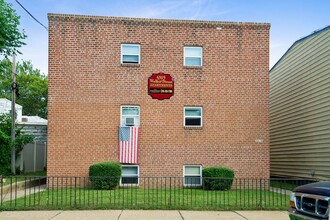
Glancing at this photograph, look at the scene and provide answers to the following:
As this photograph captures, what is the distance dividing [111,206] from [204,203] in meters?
2.70

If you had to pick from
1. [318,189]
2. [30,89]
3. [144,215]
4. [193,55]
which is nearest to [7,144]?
[193,55]

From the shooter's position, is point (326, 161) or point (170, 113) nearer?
point (326, 161)

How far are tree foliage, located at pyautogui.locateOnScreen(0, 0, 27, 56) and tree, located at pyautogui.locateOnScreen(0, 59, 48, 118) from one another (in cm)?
3375

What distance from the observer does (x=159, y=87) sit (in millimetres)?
18750

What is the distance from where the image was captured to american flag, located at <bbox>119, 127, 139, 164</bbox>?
1839cm

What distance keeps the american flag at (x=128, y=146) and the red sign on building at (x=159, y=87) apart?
75.5 inches

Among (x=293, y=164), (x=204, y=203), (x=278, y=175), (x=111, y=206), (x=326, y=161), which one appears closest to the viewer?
(x=111, y=206)

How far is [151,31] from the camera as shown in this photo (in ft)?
62.0

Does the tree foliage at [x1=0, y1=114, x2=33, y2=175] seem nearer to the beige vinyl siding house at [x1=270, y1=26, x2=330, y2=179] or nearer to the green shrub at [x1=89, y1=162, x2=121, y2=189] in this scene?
the green shrub at [x1=89, y1=162, x2=121, y2=189]

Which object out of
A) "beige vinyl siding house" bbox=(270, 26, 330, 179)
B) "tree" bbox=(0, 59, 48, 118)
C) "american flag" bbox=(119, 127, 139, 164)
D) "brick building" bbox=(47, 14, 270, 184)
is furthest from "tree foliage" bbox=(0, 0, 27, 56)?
"tree" bbox=(0, 59, 48, 118)

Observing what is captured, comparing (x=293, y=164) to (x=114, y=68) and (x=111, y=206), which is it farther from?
(x=111, y=206)

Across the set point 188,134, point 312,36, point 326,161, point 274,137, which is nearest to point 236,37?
point 312,36

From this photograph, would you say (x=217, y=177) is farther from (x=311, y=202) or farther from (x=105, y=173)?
(x=311, y=202)

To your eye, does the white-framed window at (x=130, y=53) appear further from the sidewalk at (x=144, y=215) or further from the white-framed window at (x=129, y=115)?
the sidewalk at (x=144, y=215)
